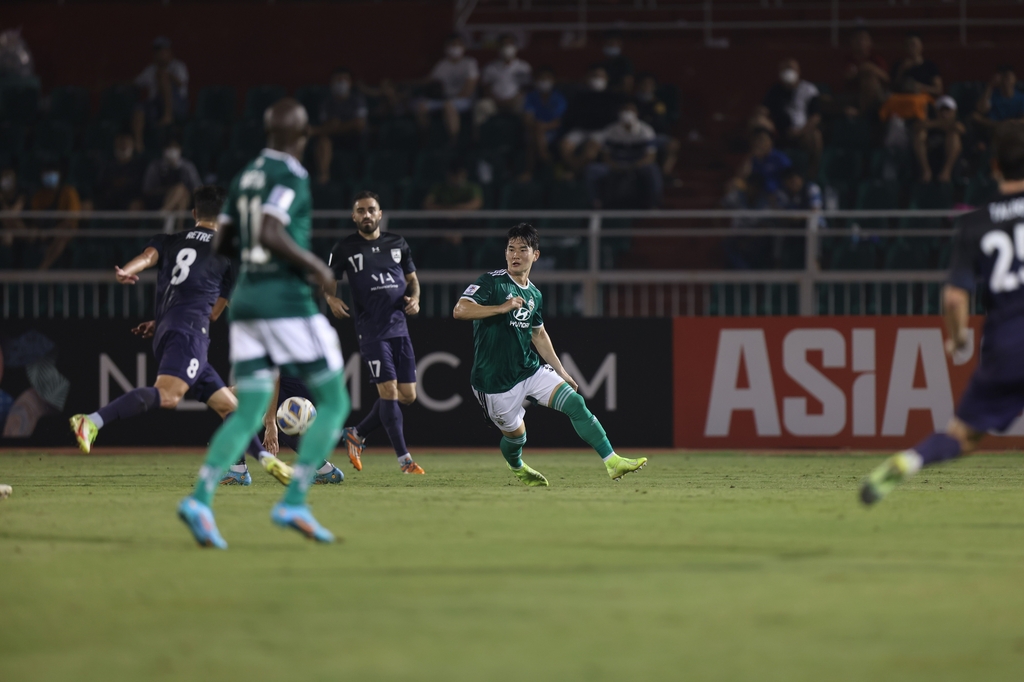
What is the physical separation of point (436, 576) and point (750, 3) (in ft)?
61.2

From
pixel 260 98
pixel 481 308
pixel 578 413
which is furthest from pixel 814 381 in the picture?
pixel 260 98

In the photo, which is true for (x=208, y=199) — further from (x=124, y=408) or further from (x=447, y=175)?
(x=447, y=175)

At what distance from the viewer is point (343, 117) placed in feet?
65.7

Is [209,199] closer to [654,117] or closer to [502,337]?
[502,337]

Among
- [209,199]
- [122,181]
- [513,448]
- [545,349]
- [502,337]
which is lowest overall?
[513,448]

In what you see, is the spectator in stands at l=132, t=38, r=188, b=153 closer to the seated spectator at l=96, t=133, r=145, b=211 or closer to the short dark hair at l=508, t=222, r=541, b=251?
the seated spectator at l=96, t=133, r=145, b=211

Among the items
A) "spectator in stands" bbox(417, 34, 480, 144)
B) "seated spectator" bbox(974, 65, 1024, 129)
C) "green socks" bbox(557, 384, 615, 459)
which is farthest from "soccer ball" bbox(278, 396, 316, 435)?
"seated spectator" bbox(974, 65, 1024, 129)

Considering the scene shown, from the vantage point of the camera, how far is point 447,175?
61.6 feet

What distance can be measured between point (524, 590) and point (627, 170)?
1325 cm

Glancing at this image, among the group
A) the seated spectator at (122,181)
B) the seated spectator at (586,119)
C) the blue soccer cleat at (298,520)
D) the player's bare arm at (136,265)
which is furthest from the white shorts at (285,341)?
the seated spectator at (586,119)

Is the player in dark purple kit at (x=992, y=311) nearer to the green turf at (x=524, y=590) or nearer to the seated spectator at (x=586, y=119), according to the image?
the green turf at (x=524, y=590)

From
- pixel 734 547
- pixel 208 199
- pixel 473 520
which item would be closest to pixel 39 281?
pixel 208 199

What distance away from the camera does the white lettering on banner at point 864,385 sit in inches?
592

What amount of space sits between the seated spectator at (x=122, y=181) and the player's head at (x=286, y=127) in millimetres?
12190
